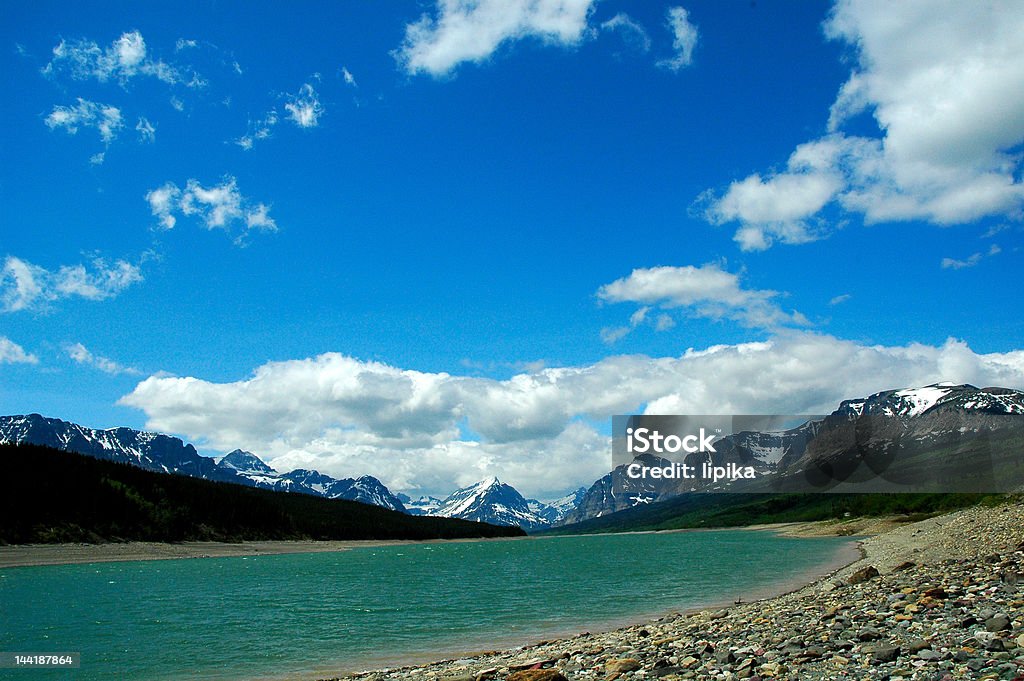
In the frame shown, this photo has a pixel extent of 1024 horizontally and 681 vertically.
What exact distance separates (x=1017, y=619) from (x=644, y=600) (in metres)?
31.2

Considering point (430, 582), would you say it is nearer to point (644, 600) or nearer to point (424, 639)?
point (644, 600)

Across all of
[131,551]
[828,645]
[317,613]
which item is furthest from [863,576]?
[131,551]

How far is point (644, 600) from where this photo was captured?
43.8 metres

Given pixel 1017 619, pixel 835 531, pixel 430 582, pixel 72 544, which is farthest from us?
pixel 835 531

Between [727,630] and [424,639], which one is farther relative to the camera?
[424,639]

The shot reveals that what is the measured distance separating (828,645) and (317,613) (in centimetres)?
3541

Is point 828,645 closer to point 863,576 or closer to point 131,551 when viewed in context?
point 863,576

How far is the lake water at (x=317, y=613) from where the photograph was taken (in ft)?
90.7

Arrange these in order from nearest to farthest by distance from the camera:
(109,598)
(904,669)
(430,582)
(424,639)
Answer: (904,669), (424,639), (109,598), (430,582)

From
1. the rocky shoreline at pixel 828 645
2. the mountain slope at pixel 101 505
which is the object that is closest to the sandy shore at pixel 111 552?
the mountain slope at pixel 101 505

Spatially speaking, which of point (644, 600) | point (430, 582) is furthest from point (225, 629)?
point (430, 582)

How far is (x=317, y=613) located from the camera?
42156 mm

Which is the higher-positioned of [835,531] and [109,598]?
[109,598]

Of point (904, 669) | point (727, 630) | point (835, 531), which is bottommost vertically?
point (835, 531)
